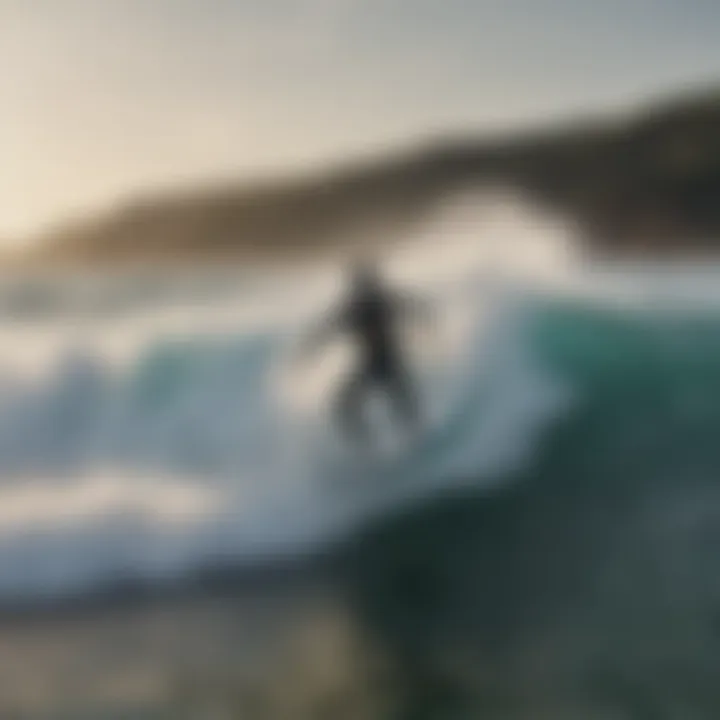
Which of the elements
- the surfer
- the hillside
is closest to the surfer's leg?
the surfer

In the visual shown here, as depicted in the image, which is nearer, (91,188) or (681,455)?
(681,455)

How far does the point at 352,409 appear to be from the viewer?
1.01 m

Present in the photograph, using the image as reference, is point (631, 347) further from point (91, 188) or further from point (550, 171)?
point (91, 188)

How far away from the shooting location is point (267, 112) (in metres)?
1.10

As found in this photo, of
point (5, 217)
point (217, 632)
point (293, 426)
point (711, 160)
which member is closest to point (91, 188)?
point (5, 217)

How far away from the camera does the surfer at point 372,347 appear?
1.01 metres

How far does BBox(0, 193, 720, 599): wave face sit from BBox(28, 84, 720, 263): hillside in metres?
0.04

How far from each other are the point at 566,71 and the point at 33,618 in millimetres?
748

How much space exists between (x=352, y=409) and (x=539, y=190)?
28 cm

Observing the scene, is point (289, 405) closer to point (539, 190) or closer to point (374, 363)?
point (374, 363)

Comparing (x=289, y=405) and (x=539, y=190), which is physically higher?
(x=539, y=190)

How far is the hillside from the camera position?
1040mm

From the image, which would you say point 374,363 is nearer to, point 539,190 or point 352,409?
point 352,409

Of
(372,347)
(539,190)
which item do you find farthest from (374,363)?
(539,190)
